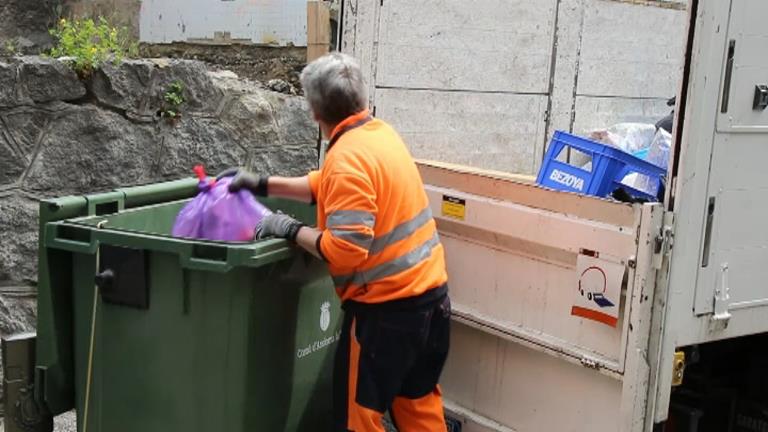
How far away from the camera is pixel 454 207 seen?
3.65 meters

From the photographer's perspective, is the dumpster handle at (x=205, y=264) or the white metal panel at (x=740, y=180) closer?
the dumpster handle at (x=205, y=264)

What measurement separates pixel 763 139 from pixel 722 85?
32cm

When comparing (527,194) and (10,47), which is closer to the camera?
(527,194)

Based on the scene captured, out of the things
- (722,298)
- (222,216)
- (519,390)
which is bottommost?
(519,390)

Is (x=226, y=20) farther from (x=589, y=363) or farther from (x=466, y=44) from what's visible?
(x=589, y=363)

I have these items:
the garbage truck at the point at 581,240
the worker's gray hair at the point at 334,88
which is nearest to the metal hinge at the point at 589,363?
the garbage truck at the point at 581,240

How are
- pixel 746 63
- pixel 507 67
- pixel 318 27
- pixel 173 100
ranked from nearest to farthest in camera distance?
1. pixel 746 63
2. pixel 507 67
3. pixel 173 100
4. pixel 318 27

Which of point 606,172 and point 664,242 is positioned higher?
point 606,172

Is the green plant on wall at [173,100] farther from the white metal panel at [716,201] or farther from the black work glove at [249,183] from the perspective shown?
the white metal panel at [716,201]

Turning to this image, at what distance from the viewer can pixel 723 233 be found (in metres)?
3.12

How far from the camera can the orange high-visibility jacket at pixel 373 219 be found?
2.98m

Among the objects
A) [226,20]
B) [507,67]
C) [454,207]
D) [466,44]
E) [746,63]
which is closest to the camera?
[746,63]

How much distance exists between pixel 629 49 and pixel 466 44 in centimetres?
108

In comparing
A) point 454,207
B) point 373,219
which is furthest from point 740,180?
point 373,219
